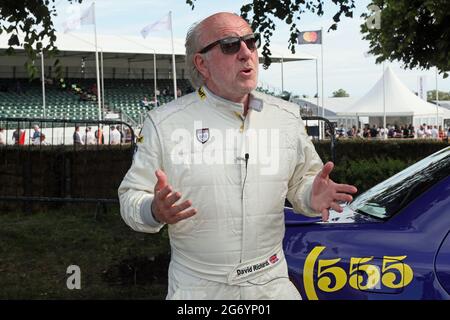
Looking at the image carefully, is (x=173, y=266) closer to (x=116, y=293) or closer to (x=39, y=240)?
(x=116, y=293)

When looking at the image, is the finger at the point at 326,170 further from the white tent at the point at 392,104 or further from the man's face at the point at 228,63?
the white tent at the point at 392,104

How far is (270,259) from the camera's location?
7.70 feet

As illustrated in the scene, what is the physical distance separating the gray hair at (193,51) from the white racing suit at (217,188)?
10 cm

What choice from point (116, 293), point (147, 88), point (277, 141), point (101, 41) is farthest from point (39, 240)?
point (147, 88)

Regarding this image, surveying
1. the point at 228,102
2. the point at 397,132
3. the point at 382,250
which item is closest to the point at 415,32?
the point at 382,250

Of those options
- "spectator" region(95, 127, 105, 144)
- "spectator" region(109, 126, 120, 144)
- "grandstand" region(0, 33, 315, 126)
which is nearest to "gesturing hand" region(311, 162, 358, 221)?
"spectator" region(109, 126, 120, 144)

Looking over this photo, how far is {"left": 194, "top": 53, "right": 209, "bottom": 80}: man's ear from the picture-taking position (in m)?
2.37

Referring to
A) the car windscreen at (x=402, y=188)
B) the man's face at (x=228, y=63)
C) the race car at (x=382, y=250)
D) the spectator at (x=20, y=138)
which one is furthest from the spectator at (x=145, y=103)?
the man's face at (x=228, y=63)

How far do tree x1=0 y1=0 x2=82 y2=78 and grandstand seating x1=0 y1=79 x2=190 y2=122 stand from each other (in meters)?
28.5

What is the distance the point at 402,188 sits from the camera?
11.1ft

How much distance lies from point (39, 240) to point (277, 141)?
20.5 feet

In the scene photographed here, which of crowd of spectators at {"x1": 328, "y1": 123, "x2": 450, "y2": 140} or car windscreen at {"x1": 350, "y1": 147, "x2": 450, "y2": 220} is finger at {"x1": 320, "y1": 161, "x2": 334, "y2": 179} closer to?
car windscreen at {"x1": 350, "y1": 147, "x2": 450, "y2": 220}

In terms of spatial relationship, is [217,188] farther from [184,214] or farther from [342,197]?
[342,197]

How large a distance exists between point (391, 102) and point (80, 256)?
1269 inches
